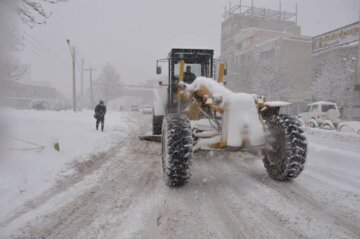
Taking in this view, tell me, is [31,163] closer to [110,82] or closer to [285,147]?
[285,147]

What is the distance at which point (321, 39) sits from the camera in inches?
1416

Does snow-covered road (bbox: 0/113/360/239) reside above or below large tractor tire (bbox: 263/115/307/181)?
below

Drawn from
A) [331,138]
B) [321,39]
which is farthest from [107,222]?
[321,39]

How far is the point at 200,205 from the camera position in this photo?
13.4 ft

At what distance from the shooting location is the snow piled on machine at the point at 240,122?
4.56m

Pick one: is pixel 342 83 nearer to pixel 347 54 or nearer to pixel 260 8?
pixel 347 54

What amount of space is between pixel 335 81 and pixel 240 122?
99.1 feet

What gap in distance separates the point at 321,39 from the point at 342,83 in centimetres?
892

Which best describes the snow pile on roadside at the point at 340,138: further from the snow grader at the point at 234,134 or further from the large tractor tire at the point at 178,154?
the large tractor tire at the point at 178,154

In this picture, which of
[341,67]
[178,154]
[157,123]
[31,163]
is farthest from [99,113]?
[341,67]

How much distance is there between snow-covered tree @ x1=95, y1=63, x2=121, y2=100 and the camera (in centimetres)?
6588

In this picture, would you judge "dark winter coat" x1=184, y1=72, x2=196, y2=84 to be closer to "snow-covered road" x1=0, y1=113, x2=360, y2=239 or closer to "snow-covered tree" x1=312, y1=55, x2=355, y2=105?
"snow-covered road" x1=0, y1=113, x2=360, y2=239

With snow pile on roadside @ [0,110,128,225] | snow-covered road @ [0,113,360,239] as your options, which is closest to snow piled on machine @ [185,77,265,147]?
snow-covered road @ [0,113,360,239]

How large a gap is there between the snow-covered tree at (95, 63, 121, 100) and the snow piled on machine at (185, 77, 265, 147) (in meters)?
61.8
